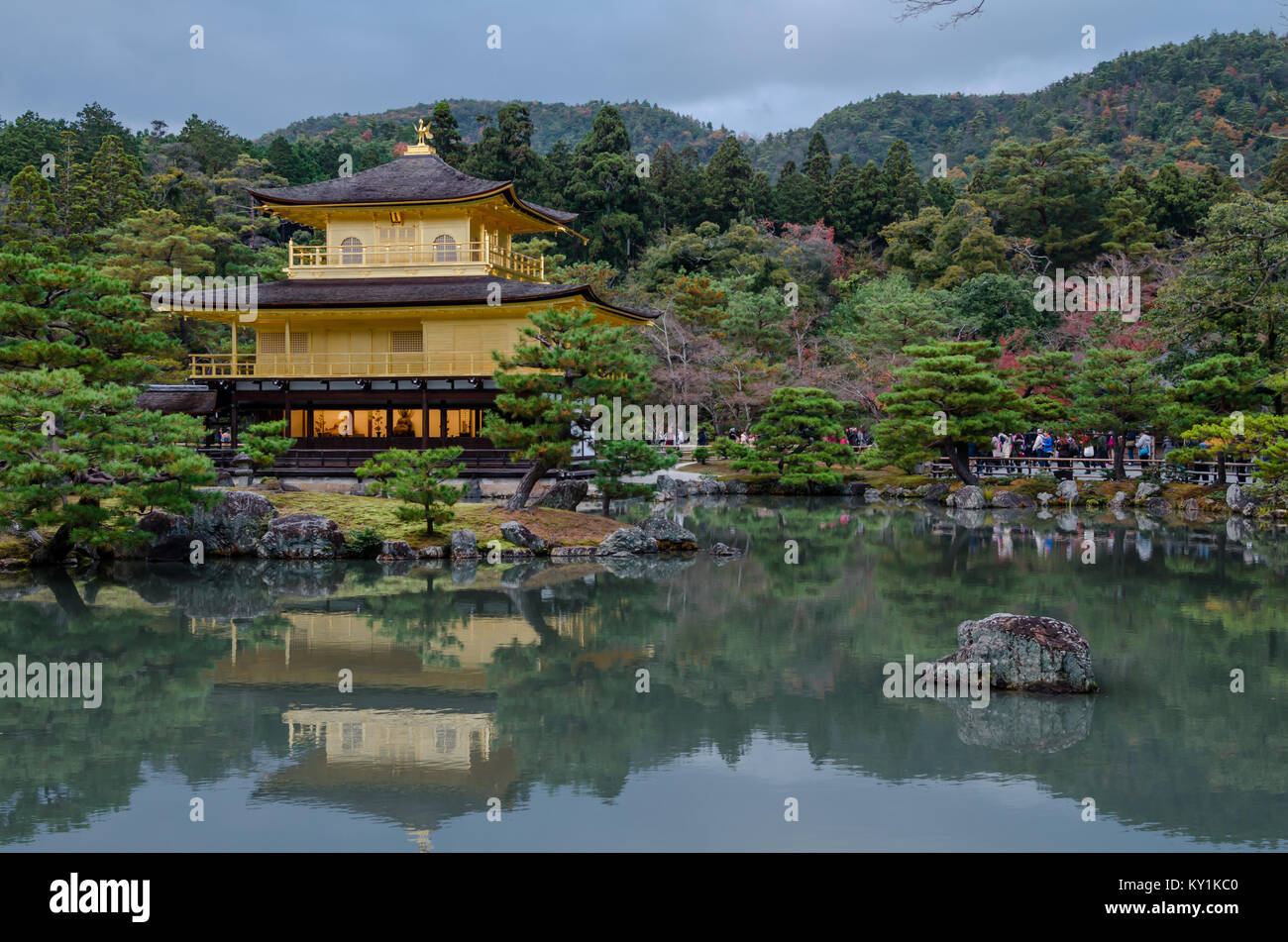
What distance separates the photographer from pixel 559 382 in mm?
22203

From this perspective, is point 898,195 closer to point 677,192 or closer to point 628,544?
point 677,192

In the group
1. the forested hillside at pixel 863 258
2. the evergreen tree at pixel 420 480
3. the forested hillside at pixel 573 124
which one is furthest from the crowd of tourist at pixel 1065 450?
the forested hillside at pixel 573 124

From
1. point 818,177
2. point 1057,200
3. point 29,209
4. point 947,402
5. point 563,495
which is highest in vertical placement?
point 818,177

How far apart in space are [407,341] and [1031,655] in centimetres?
2238

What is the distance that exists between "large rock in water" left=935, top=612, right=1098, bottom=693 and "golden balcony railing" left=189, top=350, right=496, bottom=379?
1888 centimetres

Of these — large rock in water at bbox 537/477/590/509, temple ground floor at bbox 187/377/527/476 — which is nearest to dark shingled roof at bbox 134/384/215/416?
temple ground floor at bbox 187/377/527/476

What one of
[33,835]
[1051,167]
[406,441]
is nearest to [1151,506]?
[406,441]

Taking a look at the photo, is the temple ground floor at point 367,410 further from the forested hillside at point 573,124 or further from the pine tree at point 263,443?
the forested hillside at point 573,124

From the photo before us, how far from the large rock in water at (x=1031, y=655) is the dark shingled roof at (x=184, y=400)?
934 inches

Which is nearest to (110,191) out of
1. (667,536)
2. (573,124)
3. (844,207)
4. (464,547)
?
(464,547)

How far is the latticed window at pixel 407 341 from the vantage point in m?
30.0

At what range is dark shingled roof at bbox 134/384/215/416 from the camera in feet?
95.8

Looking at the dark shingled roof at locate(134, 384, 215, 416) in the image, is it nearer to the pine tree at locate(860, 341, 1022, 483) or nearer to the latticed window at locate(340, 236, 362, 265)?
the latticed window at locate(340, 236, 362, 265)

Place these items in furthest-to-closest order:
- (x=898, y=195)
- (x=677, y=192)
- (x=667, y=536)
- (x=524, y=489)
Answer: (x=677, y=192) → (x=898, y=195) → (x=524, y=489) → (x=667, y=536)
